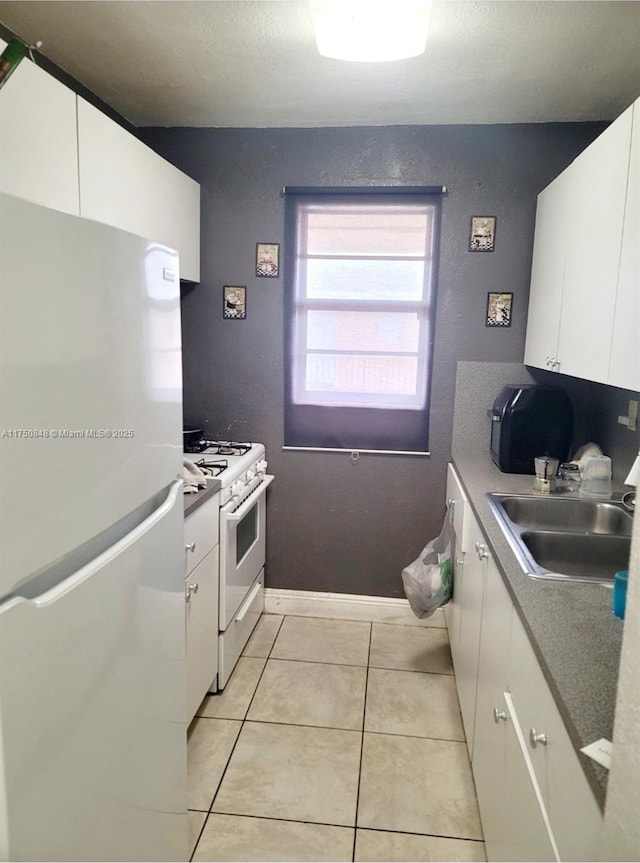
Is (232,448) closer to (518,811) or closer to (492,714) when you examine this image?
(492,714)

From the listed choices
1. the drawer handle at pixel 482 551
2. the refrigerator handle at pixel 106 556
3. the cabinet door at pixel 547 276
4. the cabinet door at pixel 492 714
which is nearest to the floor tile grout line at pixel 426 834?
the cabinet door at pixel 492 714

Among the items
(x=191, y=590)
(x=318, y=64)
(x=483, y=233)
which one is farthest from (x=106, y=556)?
(x=483, y=233)

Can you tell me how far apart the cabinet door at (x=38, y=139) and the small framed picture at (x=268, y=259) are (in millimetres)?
1259

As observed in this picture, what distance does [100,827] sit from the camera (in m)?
1.05

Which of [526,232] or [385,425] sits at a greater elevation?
[526,232]

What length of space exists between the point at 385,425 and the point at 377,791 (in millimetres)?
1594

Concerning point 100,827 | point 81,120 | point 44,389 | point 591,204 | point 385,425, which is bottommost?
point 100,827

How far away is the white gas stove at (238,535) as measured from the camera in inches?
92.9

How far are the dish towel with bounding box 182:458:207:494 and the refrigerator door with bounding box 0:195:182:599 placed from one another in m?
0.80

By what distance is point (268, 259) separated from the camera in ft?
9.54

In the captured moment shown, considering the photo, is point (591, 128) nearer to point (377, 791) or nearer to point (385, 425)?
point (385, 425)

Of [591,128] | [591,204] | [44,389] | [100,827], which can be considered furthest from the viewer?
[591,128]

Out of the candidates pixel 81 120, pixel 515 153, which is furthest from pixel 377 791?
pixel 515 153

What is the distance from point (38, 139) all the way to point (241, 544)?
5.71 feet
